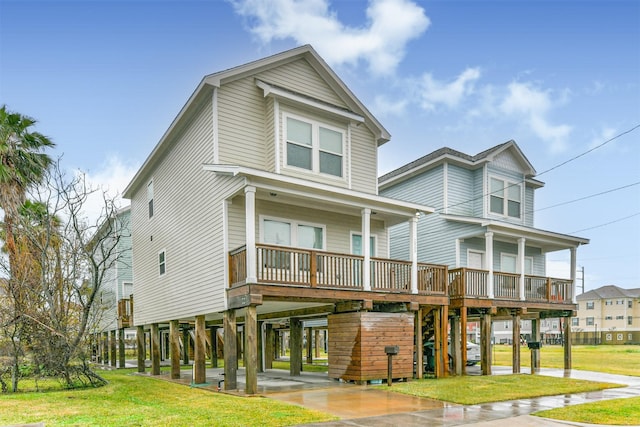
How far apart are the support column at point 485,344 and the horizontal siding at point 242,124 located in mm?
10628

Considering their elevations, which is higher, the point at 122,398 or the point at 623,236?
the point at 623,236

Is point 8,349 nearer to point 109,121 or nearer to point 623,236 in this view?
point 109,121

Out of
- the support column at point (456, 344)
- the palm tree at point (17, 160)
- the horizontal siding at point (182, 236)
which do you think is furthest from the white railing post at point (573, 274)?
the palm tree at point (17, 160)

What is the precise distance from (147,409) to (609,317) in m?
85.2

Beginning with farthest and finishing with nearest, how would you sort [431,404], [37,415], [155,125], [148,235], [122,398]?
[155,125] → [148,235] → [122,398] → [431,404] → [37,415]

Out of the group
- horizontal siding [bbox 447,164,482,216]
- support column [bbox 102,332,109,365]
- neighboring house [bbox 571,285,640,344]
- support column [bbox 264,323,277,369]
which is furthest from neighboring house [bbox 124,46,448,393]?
neighboring house [bbox 571,285,640,344]

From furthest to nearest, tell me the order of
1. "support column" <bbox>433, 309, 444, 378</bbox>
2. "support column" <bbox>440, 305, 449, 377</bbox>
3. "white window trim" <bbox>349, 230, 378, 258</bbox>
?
"white window trim" <bbox>349, 230, 378, 258</bbox> < "support column" <bbox>440, 305, 449, 377</bbox> < "support column" <bbox>433, 309, 444, 378</bbox>

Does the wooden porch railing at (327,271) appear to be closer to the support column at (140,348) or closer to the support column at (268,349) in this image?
the support column at (268,349)

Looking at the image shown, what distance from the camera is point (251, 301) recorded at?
12758 millimetres

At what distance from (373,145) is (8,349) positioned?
44.5 ft

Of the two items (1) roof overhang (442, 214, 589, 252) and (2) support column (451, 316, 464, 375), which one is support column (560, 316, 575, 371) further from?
(2) support column (451, 316, 464, 375)

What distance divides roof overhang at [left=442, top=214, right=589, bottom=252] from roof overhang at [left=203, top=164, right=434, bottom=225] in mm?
3608

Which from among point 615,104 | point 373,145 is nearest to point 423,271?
point 373,145

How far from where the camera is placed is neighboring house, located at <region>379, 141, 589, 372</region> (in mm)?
20000
